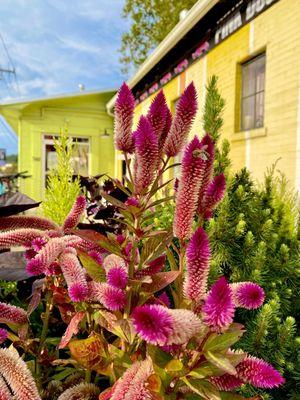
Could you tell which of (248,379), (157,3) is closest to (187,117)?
(248,379)

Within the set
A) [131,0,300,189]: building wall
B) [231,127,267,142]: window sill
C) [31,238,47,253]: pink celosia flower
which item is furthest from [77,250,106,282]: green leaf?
[231,127,267,142]: window sill

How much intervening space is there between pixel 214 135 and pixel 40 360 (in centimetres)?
136

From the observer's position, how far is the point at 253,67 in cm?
628

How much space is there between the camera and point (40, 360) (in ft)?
3.68

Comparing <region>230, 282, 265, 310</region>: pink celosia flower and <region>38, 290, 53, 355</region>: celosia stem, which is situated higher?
<region>230, 282, 265, 310</region>: pink celosia flower

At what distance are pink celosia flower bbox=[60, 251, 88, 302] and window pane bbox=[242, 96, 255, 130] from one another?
5791 millimetres

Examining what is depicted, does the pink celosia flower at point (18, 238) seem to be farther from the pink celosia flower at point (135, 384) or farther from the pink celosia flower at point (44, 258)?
the pink celosia flower at point (135, 384)

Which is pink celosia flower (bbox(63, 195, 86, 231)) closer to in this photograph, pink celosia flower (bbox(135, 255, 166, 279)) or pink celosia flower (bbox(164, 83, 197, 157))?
pink celosia flower (bbox(135, 255, 166, 279))

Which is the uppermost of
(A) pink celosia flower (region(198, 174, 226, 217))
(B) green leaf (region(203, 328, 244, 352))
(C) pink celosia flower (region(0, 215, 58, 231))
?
(A) pink celosia flower (region(198, 174, 226, 217))

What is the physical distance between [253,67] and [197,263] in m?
6.16

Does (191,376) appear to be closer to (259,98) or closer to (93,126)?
(259,98)

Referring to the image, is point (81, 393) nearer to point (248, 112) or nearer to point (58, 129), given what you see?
point (248, 112)

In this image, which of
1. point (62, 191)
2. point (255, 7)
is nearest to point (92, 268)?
point (62, 191)

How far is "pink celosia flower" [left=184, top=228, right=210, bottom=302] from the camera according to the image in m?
0.72
